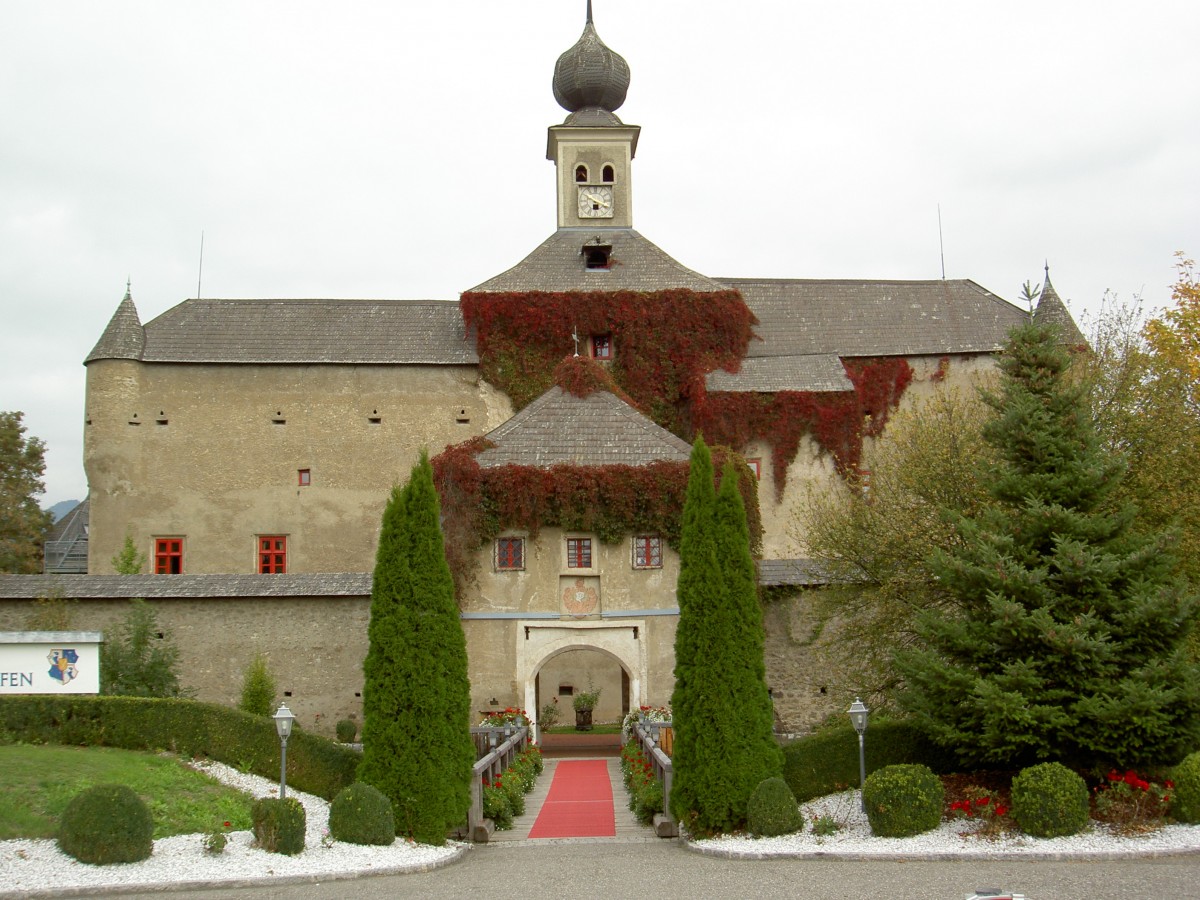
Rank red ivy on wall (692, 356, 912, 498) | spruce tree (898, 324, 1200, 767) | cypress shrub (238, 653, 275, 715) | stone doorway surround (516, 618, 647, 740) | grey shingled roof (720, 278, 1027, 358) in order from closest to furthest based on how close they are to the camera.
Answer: spruce tree (898, 324, 1200, 767) → cypress shrub (238, 653, 275, 715) → stone doorway surround (516, 618, 647, 740) → red ivy on wall (692, 356, 912, 498) → grey shingled roof (720, 278, 1027, 358)

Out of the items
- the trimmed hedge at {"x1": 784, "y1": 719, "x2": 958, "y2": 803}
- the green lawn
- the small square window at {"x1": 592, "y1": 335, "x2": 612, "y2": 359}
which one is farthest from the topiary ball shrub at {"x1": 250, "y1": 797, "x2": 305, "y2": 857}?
the small square window at {"x1": 592, "y1": 335, "x2": 612, "y2": 359}

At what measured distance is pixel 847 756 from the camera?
16.0 m

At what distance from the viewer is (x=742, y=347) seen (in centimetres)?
3388

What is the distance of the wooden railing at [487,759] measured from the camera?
15.8 metres

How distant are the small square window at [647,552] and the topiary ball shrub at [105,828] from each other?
509 inches

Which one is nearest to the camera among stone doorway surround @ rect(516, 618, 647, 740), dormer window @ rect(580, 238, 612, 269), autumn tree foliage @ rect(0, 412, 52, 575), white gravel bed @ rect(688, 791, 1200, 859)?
white gravel bed @ rect(688, 791, 1200, 859)

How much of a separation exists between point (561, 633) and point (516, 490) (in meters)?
2.92

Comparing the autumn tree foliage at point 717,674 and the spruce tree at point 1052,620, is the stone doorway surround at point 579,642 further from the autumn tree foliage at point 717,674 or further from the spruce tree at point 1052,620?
the spruce tree at point 1052,620

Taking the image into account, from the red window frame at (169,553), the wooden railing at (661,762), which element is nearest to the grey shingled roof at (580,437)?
the wooden railing at (661,762)

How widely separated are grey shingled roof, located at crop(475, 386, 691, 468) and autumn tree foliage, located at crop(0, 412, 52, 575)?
2374 cm

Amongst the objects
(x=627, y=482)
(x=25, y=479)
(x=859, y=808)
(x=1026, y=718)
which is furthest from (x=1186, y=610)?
(x=25, y=479)

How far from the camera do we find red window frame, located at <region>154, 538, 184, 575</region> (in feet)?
109

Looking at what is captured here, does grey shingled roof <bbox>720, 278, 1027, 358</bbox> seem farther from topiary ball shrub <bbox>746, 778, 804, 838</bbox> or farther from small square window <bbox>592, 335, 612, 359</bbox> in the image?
topiary ball shrub <bbox>746, 778, 804, 838</bbox>

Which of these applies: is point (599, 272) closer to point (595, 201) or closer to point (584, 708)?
point (595, 201)
